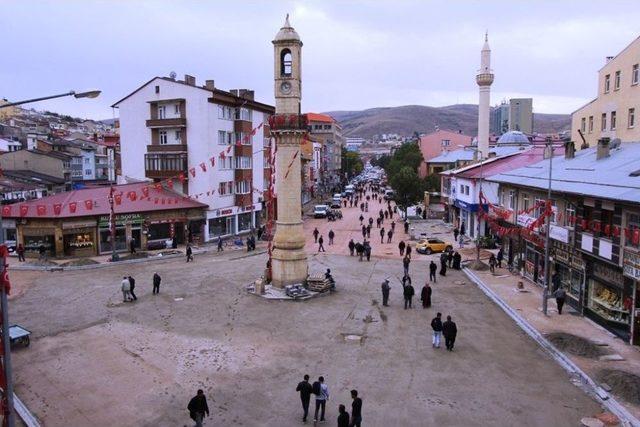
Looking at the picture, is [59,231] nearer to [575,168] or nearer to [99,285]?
[99,285]

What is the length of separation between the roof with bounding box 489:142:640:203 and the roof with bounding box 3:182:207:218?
26262 millimetres

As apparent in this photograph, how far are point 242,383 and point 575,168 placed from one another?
21.3 m

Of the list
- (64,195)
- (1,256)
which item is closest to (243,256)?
(64,195)

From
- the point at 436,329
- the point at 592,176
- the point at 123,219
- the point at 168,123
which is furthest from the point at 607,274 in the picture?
the point at 168,123

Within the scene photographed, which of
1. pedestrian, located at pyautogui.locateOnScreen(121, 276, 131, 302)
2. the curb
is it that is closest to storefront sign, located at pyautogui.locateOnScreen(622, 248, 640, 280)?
the curb

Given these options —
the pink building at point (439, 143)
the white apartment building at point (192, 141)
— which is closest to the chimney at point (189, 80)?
the white apartment building at point (192, 141)

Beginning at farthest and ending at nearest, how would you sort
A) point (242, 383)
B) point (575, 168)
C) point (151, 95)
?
point (151, 95) < point (575, 168) < point (242, 383)

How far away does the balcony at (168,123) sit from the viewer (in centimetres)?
4716

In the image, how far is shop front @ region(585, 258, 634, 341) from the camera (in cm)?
2034

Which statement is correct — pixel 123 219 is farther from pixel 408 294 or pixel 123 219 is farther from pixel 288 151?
pixel 408 294

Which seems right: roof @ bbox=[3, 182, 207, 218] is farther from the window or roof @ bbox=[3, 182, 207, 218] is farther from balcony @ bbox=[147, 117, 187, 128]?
the window

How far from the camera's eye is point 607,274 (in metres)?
21.9

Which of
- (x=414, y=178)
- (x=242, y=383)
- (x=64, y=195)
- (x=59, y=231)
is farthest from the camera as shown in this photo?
(x=414, y=178)

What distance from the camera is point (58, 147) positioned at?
76.2 m
